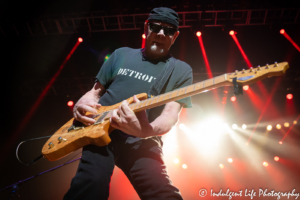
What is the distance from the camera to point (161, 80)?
184cm

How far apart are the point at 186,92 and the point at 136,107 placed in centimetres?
52

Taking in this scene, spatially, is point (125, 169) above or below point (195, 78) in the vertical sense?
below

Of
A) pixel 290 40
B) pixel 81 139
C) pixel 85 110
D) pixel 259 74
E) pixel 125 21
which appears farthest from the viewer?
pixel 125 21

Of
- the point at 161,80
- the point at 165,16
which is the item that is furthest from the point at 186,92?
the point at 165,16

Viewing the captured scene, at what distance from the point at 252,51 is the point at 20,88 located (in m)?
9.48

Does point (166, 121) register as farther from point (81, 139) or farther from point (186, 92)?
point (81, 139)

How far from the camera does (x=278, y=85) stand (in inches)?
219

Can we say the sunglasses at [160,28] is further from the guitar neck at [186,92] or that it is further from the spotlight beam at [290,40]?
the spotlight beam at [290,40]

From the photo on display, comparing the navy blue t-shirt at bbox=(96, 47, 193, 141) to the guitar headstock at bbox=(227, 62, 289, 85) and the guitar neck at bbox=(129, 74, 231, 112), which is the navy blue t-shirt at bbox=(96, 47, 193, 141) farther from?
the guitar headstock at bbox=(227, 62, 289, 85)

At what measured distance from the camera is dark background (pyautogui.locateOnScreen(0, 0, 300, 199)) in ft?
14.4

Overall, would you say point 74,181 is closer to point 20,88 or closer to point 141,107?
point 141,107

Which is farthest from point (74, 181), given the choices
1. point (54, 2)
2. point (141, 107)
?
point (54, 2)

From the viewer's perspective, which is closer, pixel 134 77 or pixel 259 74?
pixel 259 74

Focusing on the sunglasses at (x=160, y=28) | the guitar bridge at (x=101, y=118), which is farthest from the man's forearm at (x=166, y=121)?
the sunglasses at (x=160, y=28)
